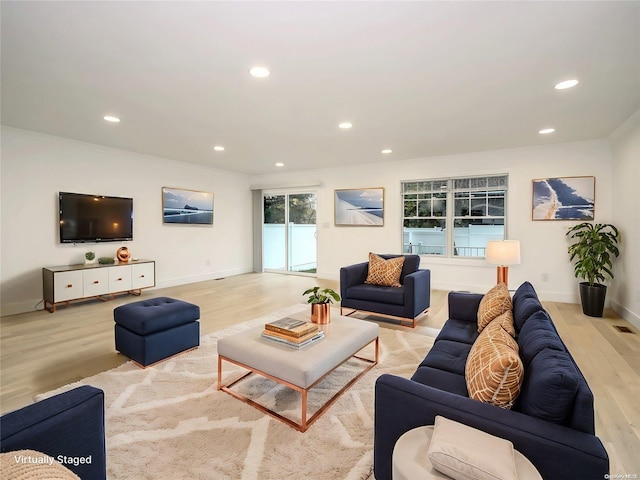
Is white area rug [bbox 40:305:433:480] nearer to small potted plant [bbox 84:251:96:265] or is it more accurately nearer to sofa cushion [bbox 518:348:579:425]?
sofa cushion [bbox 518:348:579:425]

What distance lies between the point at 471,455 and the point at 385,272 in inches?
129

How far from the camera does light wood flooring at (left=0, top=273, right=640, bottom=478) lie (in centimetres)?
207

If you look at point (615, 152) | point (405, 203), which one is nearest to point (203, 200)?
point (405, 203)

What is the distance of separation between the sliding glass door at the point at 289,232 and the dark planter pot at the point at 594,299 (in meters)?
4.87

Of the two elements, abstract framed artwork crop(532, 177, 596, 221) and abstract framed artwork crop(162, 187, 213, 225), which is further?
abstract framed artwork crop(162, 187, 213, 225)

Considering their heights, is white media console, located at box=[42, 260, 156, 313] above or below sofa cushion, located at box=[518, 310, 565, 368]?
below

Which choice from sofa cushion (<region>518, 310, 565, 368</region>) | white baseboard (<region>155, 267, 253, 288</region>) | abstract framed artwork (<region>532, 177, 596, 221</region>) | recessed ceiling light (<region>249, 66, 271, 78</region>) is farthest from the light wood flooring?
recessed ceiling light (<region>249, 66, 271, 78</region>)

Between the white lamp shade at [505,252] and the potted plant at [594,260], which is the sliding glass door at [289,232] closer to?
the white lamp shade at [505,252]

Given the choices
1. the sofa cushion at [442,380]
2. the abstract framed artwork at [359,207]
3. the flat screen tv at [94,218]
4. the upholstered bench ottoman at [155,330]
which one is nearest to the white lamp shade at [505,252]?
the sofa cushion at [442,380]

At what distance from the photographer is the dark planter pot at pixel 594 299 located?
415cm

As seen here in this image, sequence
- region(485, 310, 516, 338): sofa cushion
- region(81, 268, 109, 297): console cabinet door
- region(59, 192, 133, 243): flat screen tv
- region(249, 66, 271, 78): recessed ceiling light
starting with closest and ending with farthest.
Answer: region(485, 310, 516, 338): sofa cushion, region(249, 66, 271, 78): recessed ceiling light, region(81, 268, 109, 297): console cabinet door, region(59, 192, 133, 243): flat screen tv

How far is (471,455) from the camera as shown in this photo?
0.97 meters

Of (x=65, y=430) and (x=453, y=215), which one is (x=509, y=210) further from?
(x=65, y=430)

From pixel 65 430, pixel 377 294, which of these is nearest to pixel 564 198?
pixel 377 294
